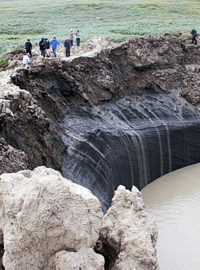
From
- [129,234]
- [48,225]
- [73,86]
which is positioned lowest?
[73,86]

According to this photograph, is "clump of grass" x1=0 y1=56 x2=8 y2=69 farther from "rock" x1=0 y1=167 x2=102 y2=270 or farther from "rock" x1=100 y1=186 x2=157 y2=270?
"rock" x1=0 y1=167 x2=102 y2=270

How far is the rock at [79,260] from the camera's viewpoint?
11.3 metres

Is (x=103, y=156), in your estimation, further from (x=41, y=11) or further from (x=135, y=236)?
(x=41, y=11)

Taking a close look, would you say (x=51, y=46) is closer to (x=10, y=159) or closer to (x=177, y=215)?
(x=177, y=215)

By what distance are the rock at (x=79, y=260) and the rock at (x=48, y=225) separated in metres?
0.16

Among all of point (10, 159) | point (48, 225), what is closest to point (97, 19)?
point (10, 159)

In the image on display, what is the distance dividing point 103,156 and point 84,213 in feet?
41.8

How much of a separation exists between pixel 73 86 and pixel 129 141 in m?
4.14

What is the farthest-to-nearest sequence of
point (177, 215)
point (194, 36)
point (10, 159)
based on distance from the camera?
point (194, 36)
point (177, 215)
point (10, 159)

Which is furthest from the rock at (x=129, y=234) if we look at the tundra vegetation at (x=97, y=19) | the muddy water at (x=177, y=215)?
the tundra vegetation at (x=97, y=19)

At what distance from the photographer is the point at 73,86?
26.3 meters

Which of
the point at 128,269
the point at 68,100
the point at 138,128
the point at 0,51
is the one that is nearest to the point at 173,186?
the point at 138,128

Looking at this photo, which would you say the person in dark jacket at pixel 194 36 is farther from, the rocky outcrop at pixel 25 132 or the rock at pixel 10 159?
the rock at pixel 10 159

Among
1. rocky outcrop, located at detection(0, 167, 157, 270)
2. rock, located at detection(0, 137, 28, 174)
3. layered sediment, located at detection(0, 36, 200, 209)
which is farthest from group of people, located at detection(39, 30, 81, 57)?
rocky outcrop, located at detection(0, 167, 157, 270)
